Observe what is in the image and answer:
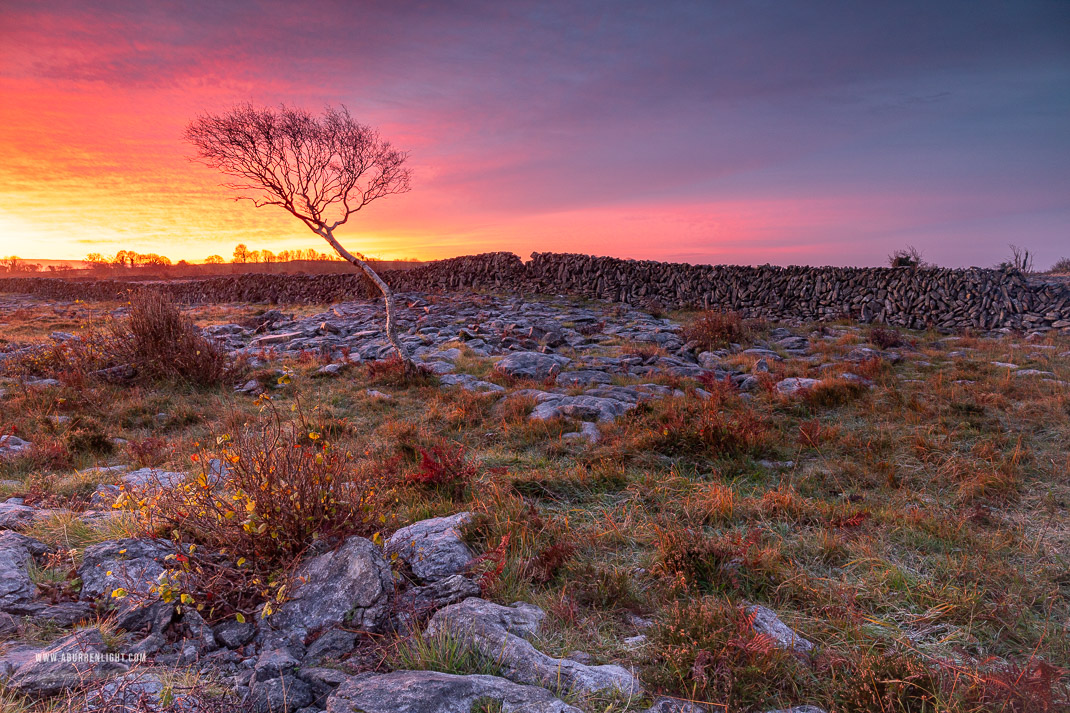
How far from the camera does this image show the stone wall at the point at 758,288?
54.4ft

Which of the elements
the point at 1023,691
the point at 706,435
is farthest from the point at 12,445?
the point at 1023,691

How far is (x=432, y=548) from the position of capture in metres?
4.16

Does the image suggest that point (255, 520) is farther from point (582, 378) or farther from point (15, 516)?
point (582, 378)

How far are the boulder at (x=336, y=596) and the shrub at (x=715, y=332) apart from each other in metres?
11.8

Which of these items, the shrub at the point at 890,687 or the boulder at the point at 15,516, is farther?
the boulder at the point at 15,516

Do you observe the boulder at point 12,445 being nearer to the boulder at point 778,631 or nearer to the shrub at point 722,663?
the shrub at point 722,663

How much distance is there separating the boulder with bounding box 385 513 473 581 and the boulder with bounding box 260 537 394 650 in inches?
10.7

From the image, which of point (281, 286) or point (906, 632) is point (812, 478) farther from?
point (281, 286)

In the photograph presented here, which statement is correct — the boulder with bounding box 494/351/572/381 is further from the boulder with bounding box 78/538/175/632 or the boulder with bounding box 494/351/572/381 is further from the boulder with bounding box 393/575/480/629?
the boulder with bounding box 78/538/175/632

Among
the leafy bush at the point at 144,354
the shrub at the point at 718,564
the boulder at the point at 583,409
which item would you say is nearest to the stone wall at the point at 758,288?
the leafy bush at the point at 144,354

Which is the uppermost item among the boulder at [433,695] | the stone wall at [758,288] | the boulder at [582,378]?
the stone wall at [758,288]

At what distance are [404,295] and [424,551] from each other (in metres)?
22.4

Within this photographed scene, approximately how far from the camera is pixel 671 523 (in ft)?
15.7

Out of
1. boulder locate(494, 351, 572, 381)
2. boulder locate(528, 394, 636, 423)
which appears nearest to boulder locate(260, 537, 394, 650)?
boulder locate(528, 394, 636, 423)
